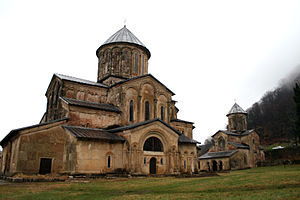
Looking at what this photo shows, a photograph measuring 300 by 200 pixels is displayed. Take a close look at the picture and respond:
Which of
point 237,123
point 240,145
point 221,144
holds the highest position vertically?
point 237,123

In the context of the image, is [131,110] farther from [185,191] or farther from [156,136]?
[185,191]

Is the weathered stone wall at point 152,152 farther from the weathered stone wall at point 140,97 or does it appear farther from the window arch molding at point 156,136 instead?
the weathered stone wall at point 140,97

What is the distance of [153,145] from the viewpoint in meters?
24.5

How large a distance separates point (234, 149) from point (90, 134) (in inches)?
1290

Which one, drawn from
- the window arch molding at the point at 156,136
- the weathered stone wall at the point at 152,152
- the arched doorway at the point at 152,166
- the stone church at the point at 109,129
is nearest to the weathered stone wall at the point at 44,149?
the stone church at the point at 109,129

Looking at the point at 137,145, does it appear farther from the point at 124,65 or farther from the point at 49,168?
the point at 124,65

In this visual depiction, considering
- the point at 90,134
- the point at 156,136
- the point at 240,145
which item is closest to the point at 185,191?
the point at 90,134

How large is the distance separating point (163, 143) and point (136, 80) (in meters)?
8.36

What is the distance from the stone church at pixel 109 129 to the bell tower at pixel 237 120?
861 inches

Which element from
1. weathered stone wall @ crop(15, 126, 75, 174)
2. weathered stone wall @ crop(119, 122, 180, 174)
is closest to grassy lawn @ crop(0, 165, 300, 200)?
weathered stone wall @ crop(15, 126, 75, 174)

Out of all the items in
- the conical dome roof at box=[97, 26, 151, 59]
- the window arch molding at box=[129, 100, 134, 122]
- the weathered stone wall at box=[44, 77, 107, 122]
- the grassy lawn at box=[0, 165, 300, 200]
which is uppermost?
the conical dome roof at box=[97, 26, 151, 59]

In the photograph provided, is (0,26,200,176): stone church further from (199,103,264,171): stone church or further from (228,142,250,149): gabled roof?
(228,142,250,149): gabled roof

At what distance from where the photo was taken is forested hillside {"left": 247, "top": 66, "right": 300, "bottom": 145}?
78.1 metres

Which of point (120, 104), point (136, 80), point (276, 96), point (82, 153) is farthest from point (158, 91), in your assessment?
point (276, 96)
